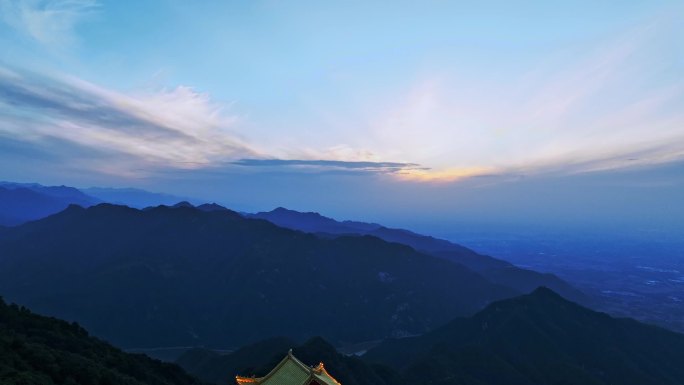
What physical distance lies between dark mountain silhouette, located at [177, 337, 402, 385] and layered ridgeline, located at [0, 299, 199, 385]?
1019 inches

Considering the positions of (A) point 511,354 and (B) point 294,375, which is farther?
(A) point 511,354

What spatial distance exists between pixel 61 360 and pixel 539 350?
428ft

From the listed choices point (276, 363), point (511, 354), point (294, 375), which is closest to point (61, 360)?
point (294, 375)

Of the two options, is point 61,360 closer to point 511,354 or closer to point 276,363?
point 276,363

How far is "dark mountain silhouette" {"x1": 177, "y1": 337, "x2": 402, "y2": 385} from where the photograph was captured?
103500 mm

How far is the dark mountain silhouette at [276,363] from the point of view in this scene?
103500 mm

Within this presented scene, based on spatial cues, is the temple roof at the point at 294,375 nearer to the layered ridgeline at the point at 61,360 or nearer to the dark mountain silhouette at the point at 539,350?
the layered ridgeline at the point at 61,360

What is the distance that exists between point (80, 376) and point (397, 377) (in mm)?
79684

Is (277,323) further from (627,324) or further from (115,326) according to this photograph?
(627,324)

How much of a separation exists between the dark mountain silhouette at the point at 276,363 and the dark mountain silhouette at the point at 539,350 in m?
15.1

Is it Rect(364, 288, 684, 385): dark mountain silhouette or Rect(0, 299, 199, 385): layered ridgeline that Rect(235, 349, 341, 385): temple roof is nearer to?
Rect(0, 299, 199, 385): layered ridgeline

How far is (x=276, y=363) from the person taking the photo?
3782 inches

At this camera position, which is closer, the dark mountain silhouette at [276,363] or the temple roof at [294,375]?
the temple roof at [294,375]

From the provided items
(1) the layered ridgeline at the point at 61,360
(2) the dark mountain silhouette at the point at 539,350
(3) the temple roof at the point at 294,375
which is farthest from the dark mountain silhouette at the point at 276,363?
(3) the temple roof at the point at 294,375
